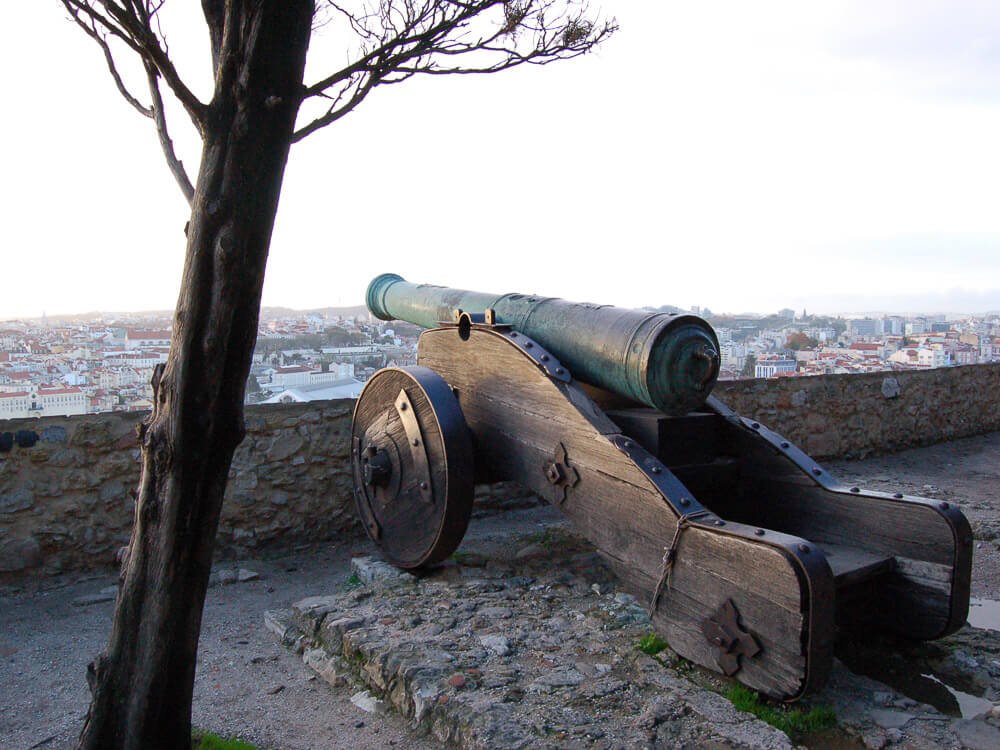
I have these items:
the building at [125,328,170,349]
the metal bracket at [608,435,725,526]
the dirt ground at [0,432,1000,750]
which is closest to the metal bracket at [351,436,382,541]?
the dirt ground at [0,432,1000,750]

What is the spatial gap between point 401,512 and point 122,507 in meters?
1.74

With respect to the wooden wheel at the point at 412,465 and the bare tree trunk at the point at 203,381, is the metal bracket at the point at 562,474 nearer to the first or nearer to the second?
the wooden wheel at the point at 412,465

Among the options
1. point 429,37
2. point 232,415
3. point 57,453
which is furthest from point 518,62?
point 57,453

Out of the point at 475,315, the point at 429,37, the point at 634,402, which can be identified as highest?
the point at 429,37

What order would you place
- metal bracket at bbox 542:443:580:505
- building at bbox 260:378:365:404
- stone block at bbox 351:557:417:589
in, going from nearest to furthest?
metal bracket at bbox 542:443:580:505
stone block at bbox 351:557:417:589
building at bbox 260:378:365:404

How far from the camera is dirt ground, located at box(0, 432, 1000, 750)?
2896mm

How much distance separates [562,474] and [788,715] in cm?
130

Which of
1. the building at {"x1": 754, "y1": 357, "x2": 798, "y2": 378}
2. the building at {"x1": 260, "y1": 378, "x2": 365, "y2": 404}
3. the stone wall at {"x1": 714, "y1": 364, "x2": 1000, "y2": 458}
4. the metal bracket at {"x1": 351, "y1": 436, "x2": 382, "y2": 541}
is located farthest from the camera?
the building at {"x1": 754, "y1": 357, "x2": 798, "y2": 378}

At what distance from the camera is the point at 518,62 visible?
332 centimetres

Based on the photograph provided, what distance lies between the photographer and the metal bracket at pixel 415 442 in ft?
12.7

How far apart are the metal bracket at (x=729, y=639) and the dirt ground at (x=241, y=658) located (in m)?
0.99

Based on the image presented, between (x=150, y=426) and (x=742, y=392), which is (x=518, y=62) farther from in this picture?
(x=742, y=392)

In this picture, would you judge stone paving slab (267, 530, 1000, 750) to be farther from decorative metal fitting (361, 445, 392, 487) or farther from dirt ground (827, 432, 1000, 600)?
dirt ground (827, 432, 1000, 600)

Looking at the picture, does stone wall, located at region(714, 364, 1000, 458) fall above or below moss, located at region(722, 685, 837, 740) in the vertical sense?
above
